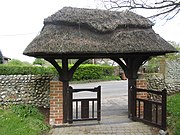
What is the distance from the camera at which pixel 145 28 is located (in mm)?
7535

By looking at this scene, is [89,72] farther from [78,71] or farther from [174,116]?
[174,116]

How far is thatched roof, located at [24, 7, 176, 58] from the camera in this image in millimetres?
6090

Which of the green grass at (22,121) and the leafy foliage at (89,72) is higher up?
the leafy foliage at (89,72)

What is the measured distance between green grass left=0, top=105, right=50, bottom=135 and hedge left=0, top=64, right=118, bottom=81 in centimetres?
807

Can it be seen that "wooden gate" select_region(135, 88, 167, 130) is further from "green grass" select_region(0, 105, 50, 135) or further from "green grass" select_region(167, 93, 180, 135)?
"green grass" select_region(0, 105, 50, 135)

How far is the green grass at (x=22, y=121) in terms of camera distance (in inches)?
227

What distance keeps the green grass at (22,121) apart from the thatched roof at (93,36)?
79.6 inches

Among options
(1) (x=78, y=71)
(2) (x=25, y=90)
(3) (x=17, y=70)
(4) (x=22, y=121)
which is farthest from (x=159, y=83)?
(3) (x=17, y=70)

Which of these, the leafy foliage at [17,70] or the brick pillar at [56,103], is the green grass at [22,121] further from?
the leafy foliage at [17,70]

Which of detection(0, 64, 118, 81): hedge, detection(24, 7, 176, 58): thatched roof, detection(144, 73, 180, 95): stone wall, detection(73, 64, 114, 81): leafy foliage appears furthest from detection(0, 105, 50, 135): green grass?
detection(73, 64, 114, 81): leafy foliage

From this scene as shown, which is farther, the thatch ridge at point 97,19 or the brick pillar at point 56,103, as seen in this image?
the thatch ridge at point 97,19

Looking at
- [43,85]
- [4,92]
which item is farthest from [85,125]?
[4,92]

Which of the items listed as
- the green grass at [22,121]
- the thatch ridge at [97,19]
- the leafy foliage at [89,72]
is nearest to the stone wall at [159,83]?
the thatch ridge at [97,19]

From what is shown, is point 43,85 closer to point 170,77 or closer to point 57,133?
point 57,133
